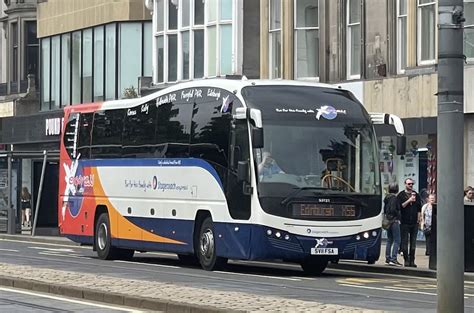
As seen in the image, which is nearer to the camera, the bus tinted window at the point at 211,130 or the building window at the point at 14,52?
the bus tinted window at the point at 211,130

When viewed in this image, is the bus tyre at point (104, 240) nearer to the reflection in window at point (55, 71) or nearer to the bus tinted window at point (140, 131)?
the bus tinted window at point (140, 131)

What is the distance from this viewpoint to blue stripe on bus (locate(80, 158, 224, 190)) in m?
24.3

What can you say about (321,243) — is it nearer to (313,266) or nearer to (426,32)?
(313,266)

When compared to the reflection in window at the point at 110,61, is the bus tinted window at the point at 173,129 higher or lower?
lower

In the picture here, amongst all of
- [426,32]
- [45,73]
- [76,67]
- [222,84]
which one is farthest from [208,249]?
[45,73]

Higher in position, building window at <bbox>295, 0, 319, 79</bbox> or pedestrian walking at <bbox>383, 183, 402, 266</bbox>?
building window at <bbox>295, 0, 319, 79</bbox>

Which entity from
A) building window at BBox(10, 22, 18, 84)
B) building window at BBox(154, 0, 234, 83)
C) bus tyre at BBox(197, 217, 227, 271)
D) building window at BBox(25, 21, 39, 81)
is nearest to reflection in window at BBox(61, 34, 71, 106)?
building window at BBox(25, 21, 39, 81)

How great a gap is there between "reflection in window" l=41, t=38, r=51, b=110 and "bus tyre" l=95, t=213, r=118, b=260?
25844mm

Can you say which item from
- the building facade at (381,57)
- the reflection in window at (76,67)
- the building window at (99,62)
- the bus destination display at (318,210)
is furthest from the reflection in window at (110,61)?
the bus destination display at (318,210)

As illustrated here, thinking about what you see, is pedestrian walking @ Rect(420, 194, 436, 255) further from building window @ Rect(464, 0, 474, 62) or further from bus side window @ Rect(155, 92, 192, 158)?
building window @ Rect(464, 0, 474, 62)

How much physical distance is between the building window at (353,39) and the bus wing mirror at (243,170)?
43.7 feet

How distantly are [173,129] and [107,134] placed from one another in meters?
3.44

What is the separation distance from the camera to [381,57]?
3425 cm

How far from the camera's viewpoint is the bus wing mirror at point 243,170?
2278 centimetres
